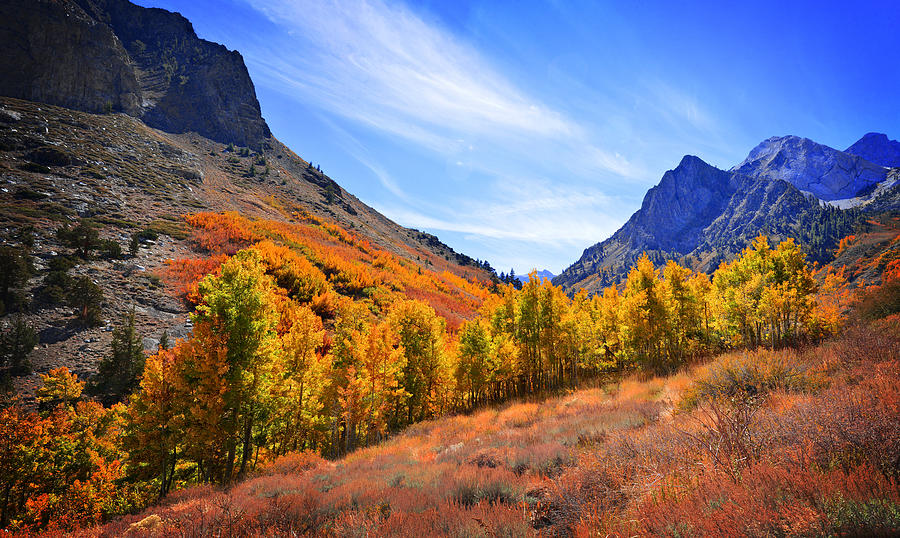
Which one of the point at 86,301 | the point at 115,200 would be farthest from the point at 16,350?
the point at 115,200

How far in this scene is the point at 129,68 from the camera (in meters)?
110

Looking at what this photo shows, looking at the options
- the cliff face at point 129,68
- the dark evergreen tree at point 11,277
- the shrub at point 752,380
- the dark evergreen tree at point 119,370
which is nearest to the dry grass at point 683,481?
the shrub at point 752,380

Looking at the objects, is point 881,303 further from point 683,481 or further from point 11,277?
point 11,277

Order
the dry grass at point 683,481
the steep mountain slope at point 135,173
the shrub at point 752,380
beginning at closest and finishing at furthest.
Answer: the dry grass at point 683,481
the shrub at point 752,380
the steep mountain slope at point 135,173

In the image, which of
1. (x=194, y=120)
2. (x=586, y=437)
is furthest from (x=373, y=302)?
(x=194, y=120)

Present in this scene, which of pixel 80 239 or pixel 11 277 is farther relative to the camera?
pixel 80 239

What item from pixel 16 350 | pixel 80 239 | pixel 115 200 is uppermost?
pixel 115 200

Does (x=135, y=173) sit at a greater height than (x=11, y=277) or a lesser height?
greater

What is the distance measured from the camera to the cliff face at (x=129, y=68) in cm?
9088

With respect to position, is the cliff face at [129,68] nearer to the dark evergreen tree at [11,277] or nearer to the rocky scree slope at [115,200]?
the rocky scree slope at [115,200]

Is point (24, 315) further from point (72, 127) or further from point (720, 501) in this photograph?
point (72, 127)

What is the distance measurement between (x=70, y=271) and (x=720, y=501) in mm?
53526

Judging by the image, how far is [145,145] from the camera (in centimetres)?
8425

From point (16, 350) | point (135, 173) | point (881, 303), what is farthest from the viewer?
point (135, 173)
